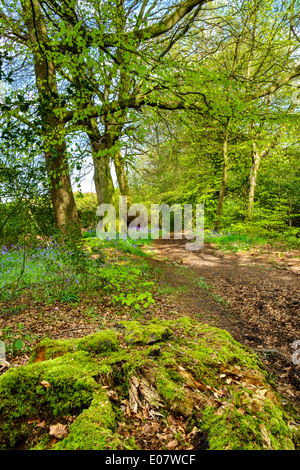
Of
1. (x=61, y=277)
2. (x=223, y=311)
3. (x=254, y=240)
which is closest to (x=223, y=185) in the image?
(x=254, y=240)

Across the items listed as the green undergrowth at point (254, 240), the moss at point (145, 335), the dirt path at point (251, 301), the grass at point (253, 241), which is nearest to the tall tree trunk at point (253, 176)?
the green undergrowth at point (254, 240)

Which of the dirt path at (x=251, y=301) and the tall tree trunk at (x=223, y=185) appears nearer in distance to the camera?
the dirt path at (x=251, y=301)

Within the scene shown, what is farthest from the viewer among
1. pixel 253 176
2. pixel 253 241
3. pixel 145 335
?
A: pixel 253 176

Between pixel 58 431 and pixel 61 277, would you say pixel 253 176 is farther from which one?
pixel 58 431

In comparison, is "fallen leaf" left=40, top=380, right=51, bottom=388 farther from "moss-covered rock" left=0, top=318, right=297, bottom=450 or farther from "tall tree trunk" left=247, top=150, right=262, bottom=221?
"tall tree trunk" left=247, top=150, right=262, bottom=221

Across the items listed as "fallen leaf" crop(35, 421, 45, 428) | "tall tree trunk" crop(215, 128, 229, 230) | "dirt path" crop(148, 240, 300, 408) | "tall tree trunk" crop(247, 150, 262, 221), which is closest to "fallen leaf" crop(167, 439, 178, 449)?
"fallen leaf" crop(35, 421, 45, 428)

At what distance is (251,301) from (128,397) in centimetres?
409

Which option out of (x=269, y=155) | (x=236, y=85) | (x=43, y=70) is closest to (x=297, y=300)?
(x=236, y=85)

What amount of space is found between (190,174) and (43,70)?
31.4 ft

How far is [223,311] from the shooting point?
447cm

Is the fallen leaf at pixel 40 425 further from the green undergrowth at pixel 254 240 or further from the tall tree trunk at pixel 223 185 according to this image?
the tall tree trunk at pixel 223 185

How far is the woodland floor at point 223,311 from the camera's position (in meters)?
3.05

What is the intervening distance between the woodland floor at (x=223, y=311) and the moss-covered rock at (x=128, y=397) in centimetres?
108

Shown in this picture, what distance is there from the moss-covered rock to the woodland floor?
108cm
